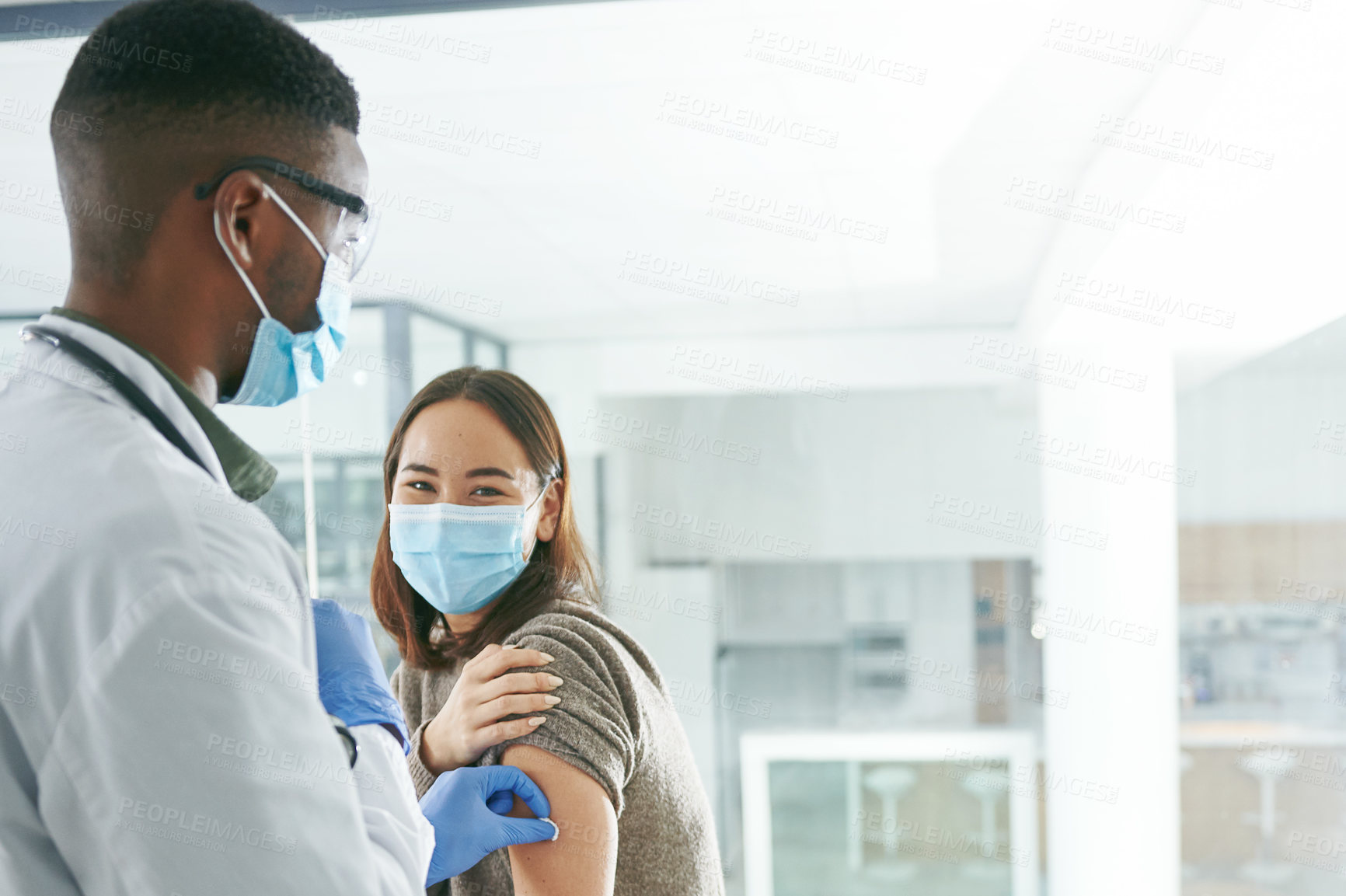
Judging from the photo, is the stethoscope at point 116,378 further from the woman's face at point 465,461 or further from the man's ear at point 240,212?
the woman's face at point 465,461

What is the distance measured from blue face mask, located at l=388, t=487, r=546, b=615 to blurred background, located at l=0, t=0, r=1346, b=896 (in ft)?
3.66

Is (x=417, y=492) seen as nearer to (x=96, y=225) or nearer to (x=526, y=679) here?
(x=526, y=679)

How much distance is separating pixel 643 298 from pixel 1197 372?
1463 millimetres

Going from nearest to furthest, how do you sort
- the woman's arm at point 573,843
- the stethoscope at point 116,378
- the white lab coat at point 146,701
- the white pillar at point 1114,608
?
the white lab coat at point 146,701
the stethoscope at point 116,378
the woman's arm at point 573,843
the white pillar at point 1114,608

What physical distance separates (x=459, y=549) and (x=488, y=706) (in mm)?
258

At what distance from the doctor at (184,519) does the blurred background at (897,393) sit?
1.32 m

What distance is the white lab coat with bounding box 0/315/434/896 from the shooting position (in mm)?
518

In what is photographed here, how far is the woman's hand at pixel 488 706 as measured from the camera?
41.1 inches

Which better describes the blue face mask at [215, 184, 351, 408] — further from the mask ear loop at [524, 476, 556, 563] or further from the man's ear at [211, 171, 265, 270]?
the mask ear loop at [524, 476, 556, 563]

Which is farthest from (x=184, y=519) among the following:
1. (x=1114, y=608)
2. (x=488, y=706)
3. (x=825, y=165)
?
(x=1114, y=608)

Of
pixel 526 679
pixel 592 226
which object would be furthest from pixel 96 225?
pixel 592 226

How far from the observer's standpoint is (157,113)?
676 millimetres

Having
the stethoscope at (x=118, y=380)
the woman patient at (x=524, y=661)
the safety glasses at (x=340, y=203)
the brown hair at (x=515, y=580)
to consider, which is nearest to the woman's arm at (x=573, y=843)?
the woman patient at (x=524, y=661)

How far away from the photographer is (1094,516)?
2564 millimetres
